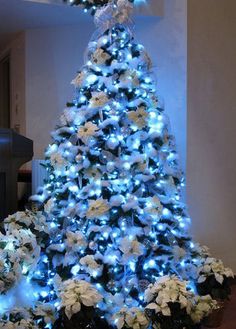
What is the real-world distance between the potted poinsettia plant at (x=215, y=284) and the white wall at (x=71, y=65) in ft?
3.56

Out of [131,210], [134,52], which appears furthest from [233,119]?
[131,210]

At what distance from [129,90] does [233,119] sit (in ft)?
5.56

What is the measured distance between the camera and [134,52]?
2.99 m

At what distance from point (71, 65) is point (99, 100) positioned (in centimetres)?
182

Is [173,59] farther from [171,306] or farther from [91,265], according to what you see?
[171,306]

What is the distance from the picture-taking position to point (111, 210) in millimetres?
2768

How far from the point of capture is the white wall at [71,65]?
3.91 meters

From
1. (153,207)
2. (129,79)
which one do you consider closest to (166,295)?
(153,207)

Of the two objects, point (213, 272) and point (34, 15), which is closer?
point (213, 272)

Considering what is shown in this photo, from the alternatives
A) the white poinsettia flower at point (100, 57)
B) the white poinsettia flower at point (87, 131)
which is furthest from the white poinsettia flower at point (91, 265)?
the white poinsettia flower at point (100, 57)

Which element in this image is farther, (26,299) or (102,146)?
(102,146)

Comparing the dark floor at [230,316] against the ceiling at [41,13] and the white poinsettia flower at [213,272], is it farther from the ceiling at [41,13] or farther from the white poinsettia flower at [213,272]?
the ceiling at [41,13]

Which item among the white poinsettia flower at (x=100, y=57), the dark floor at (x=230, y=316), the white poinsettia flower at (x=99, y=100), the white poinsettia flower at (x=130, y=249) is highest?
the white poinsettia flower at (x=100, y=57)

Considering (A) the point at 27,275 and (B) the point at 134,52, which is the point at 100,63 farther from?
(A) the point at 27,275
